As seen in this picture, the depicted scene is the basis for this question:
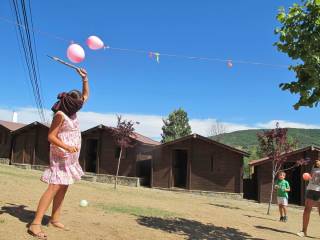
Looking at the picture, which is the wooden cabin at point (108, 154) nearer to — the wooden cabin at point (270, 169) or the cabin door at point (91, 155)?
the cabin door at point (91, 155)

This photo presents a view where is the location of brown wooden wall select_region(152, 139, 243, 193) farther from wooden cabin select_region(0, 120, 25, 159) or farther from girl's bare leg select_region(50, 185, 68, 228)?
girl's bare leg select_region(50, 185, 68, 228)

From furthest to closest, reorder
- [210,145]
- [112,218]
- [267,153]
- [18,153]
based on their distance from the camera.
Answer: [18,153] → [210,145] → [267,153] → [112,218]

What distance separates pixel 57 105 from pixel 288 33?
4.11m

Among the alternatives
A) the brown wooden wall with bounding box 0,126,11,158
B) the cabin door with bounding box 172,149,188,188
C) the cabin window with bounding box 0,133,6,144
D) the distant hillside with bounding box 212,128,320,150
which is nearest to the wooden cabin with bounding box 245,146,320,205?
the cabin door with bounding box 172,149,188,188

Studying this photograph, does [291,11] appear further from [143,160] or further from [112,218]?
[143,160]

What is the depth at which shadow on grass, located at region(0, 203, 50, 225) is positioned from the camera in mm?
6792

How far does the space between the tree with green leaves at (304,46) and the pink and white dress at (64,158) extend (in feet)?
12.8

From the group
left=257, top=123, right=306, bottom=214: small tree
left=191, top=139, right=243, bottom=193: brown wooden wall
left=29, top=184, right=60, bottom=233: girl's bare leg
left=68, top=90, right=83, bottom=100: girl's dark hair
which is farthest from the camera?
left=191, top=139, right=243, bottom=193: brown wooden wall

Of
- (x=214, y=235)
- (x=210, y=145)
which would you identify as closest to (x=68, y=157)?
(x=214, y=235)

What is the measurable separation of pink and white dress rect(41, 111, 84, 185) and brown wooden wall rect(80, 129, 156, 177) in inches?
982

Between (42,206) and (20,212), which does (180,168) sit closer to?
(20,212)

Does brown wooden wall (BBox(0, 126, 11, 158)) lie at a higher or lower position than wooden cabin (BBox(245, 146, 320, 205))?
higher

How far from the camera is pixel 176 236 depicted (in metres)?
7.73

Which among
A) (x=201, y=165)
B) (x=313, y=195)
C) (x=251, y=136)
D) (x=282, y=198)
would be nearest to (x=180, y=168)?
(x=201, y=165)
